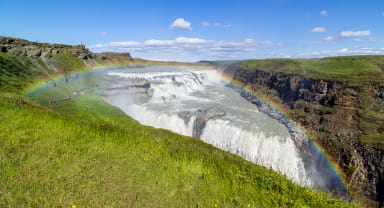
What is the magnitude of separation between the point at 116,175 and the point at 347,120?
152 ft

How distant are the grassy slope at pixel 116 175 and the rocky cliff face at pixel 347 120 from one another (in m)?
27.9

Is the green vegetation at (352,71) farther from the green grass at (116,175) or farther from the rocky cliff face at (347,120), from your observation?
the green grass at (116,175)

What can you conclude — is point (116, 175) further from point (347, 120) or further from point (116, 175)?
point (347, 120)

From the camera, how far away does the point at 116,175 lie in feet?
26.0

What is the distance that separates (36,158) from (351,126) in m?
45.6

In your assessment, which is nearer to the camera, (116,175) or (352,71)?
(116,175)

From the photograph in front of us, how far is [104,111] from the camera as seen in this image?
34.4m

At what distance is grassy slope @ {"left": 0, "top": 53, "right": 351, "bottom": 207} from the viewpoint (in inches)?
280

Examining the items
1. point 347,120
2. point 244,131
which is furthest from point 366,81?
point 244,131

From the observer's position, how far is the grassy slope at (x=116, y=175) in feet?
23.4

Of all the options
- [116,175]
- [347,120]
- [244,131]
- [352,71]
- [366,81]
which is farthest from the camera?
[352,71]

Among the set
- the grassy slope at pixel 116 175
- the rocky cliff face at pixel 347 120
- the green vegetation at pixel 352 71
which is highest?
the green vegetation at pixel 352 71

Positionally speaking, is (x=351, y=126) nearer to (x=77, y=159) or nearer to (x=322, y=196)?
(x=322, y=196)

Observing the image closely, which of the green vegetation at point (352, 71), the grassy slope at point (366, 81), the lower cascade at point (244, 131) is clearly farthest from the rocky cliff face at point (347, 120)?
the lower cascade at point (244, 131)
